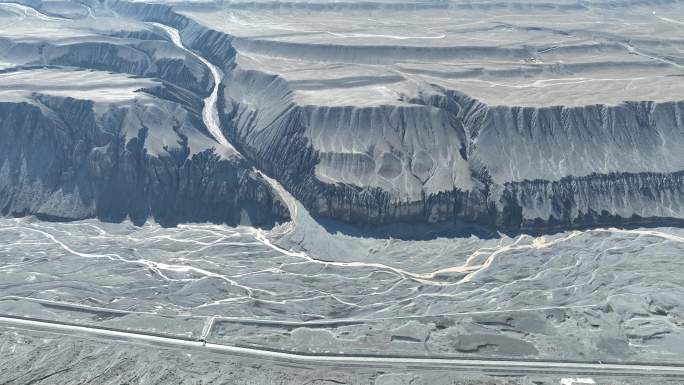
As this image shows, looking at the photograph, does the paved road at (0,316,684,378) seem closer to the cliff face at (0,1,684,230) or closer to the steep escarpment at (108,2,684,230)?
the cliff face at (0,1,684,230)

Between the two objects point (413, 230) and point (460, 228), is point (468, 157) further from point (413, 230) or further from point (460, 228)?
point (413, 230)

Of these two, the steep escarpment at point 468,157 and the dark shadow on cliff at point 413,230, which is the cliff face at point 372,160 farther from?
the dark shadow on cliff at point 413,230

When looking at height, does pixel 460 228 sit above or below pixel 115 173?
below

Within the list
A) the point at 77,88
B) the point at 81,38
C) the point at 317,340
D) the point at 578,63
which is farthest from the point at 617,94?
the point at 81,38

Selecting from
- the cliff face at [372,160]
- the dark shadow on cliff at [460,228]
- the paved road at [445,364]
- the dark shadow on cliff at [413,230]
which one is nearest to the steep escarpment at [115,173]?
the cliff face at [372,160]

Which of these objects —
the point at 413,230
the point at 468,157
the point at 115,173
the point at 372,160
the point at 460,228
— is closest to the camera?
the point at 413,230

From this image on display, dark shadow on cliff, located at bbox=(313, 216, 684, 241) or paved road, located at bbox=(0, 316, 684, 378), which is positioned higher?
dark shadow on cliff, located at bbox=(313, 216, 684, 241)

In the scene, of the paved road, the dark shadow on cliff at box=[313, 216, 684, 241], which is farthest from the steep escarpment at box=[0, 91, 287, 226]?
the paved road

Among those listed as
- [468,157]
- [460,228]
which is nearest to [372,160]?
[468,157]
